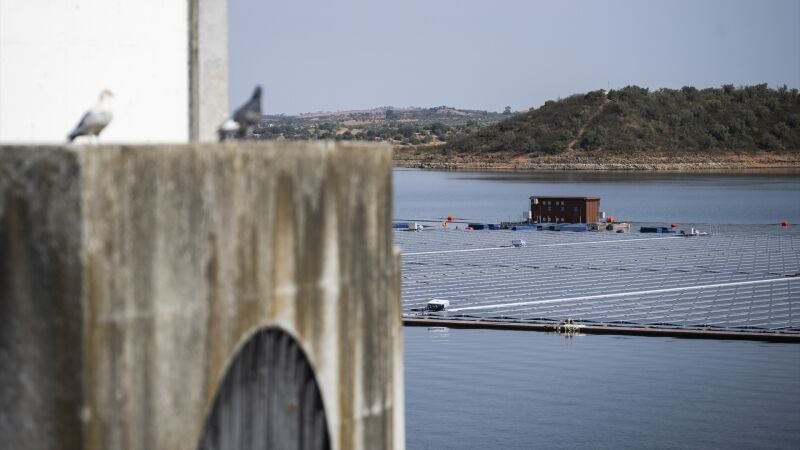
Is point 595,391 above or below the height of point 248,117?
below

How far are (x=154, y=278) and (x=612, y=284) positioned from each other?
38538 mm

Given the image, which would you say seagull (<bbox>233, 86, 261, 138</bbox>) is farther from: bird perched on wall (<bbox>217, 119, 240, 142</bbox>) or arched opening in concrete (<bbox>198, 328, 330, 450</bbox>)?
arched opening in concrete (<bbox>198, 328, 330, 450</bbox>)

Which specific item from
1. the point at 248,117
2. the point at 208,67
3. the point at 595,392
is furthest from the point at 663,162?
the point at 248,117

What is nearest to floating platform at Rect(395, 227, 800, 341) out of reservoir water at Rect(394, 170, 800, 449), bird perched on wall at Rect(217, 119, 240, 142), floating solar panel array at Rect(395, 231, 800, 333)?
floating solar panel array at Rect(395, 231, 800, 333)

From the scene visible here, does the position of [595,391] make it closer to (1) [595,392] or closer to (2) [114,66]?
(1) [595,392]

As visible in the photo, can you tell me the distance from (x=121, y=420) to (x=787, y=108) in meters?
170

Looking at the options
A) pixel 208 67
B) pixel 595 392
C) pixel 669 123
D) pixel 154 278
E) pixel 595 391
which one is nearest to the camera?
pixel 154 278

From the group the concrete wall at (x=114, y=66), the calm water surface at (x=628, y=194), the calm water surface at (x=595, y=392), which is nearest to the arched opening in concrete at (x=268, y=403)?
the concrete wall at (x=114, y=66)

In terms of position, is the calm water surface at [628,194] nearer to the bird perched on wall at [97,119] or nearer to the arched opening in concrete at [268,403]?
the arched opening in concrete at [268,403]

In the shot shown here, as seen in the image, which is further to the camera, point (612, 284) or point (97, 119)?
point (612, 284)

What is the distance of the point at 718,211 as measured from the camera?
4006 inches

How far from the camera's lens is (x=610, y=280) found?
4344 centimetres

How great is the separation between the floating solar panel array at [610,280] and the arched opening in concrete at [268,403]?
28764mm

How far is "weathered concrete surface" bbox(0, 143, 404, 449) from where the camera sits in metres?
4.52
